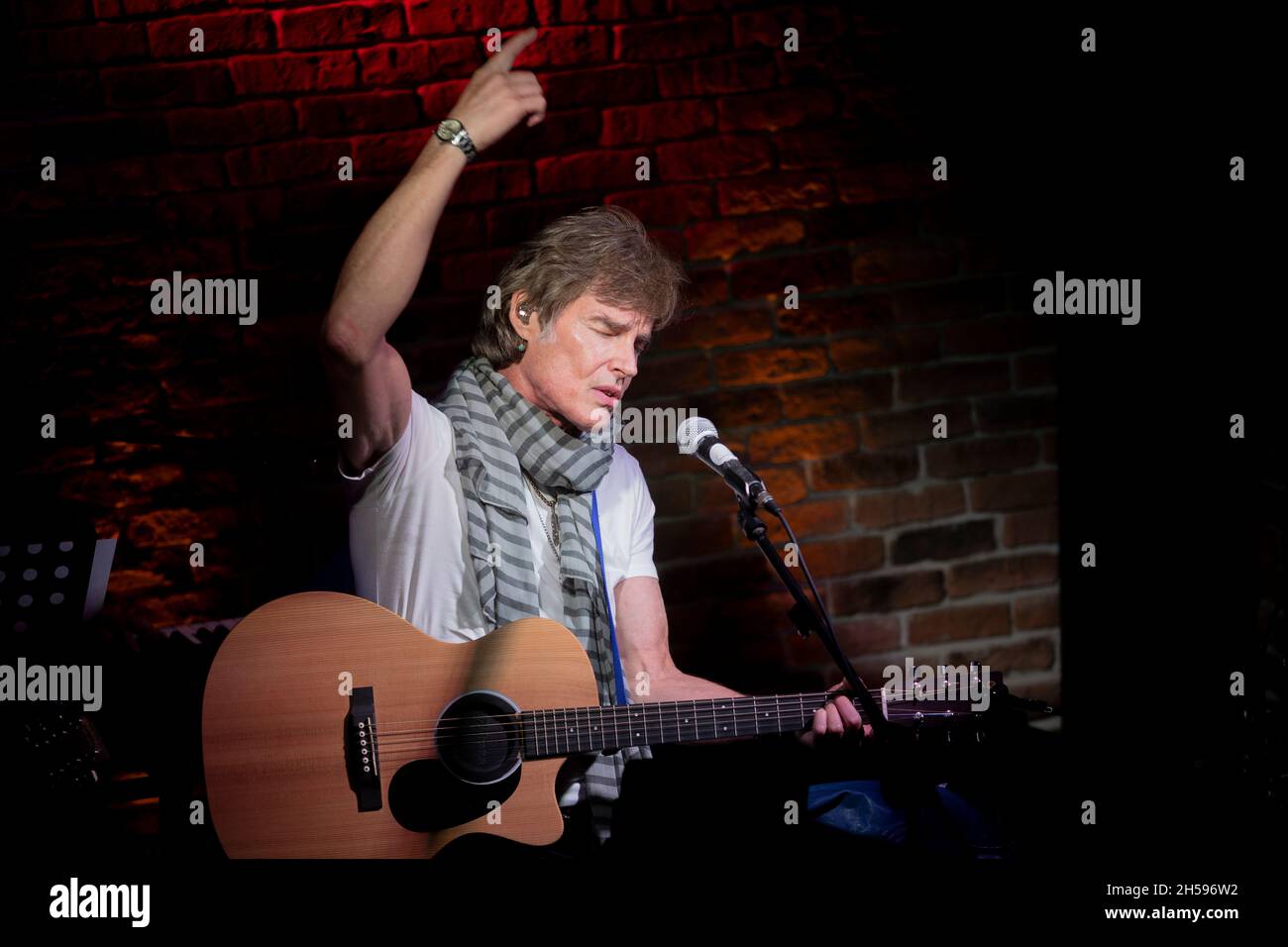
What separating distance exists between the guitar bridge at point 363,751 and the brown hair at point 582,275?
2.71 ft

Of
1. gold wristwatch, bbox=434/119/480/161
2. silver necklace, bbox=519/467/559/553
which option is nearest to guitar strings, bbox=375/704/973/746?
silver necklace, bbox=519/467/559/553

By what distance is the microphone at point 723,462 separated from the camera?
1826mm

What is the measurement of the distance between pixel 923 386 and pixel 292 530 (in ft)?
6.10

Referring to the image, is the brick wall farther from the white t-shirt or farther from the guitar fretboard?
the guitar fretboard

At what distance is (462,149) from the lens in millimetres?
1895

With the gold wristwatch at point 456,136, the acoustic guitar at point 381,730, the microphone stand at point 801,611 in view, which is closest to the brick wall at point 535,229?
the acoustic guitar at point 381,730

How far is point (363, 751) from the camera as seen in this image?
202 centimetres

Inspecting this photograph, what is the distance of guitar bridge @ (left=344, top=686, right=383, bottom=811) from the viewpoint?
79.6 inches

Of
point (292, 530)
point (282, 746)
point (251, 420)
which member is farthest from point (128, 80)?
point (282, 746)

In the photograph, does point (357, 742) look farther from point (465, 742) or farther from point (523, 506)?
point (523, 506)

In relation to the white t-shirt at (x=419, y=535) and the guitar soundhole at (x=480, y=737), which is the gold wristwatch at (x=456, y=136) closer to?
the white t-shirt at (x=419, y=535)

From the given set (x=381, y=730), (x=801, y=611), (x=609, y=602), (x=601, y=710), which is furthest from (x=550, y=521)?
(x=801, y=611)

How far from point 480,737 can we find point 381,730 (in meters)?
0.19
